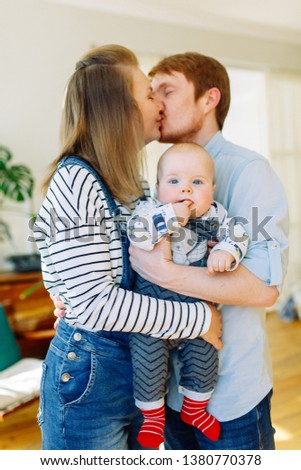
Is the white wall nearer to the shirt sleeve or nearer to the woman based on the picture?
the woman

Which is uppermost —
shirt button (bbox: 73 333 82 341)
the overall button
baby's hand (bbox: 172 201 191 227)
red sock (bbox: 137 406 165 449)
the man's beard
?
the man's beard

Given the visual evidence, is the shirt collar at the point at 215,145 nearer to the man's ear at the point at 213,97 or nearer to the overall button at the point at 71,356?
the man's ear at the point at 213,97

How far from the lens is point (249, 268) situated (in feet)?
3.81

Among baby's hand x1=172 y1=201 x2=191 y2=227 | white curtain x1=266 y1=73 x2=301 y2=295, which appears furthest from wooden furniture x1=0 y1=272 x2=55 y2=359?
white curtain x1=266 y1=73 x2=301 y2=295

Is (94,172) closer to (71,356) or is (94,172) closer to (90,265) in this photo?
(90,265)

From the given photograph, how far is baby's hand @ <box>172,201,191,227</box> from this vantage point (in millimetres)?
1142

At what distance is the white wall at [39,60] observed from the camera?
385 cm

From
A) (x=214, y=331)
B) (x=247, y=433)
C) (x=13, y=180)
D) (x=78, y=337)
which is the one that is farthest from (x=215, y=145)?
(x=13, y=180)

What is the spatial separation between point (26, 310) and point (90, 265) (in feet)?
8.60

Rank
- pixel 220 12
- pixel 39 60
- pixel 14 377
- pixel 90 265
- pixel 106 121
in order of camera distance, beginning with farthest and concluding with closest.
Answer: pixel 220 12 < pixel 39 60 < pixel 14 377 < pixel 106 121 < pixel 90 265

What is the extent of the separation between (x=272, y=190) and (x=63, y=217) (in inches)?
19.7

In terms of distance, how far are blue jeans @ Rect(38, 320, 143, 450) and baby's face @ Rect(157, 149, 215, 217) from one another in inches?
13.4
